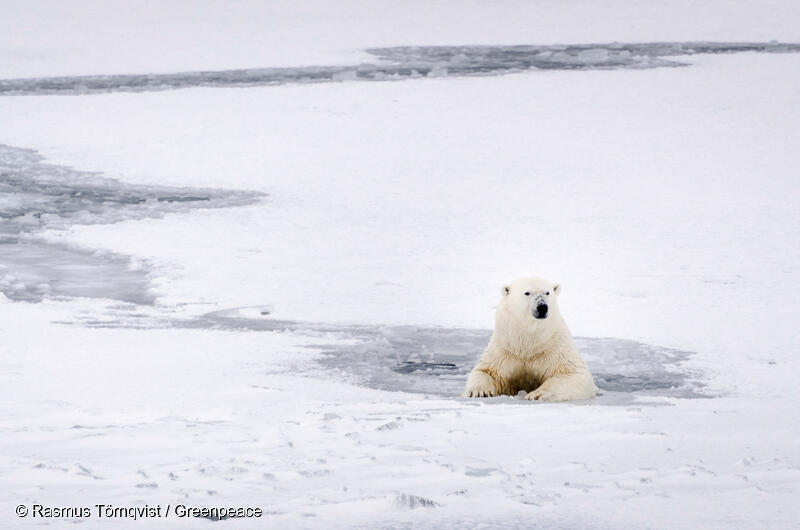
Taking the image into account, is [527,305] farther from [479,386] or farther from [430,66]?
[430,66]

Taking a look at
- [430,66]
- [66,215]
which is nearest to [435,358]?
[66,215]

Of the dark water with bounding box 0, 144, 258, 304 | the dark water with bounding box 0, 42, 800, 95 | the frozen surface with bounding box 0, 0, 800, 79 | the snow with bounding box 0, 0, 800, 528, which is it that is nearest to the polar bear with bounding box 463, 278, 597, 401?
the snow with bounding box 0, 0, 800, 528

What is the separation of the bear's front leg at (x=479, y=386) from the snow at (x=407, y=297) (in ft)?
0.30

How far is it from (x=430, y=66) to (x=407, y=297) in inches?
337

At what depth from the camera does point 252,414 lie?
374cm

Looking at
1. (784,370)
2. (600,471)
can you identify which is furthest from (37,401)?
(784,370)

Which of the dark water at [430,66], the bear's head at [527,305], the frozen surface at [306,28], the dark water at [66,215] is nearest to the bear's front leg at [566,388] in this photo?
the bear's head at [527,305]

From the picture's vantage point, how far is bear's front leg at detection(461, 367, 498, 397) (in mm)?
4098

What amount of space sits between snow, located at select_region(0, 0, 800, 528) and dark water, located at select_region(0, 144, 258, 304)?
4 centimetres

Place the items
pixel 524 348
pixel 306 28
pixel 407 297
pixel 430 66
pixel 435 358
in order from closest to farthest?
1. pixel 524 348
2. pixel 435 358
3. pixel 407 297
4. pixel 430 66
5. pixel 306 28

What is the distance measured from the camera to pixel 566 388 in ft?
13.0

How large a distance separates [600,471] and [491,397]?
39.7 inches

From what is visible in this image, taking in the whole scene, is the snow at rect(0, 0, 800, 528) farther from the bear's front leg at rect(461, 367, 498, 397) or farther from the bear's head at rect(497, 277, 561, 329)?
the bear's head at rect(497, 277, 561, 329)

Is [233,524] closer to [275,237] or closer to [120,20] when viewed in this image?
[275,237]
